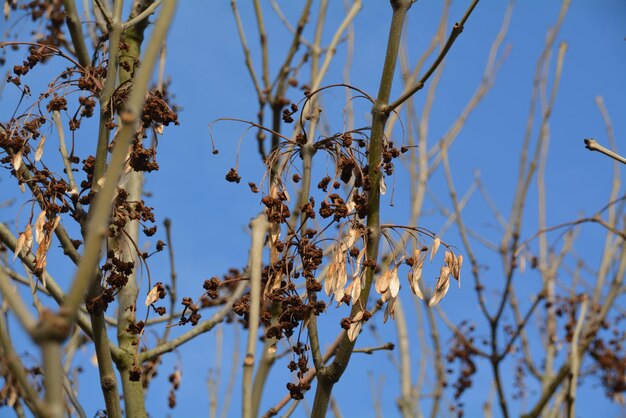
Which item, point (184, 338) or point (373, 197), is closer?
point (373, 197)

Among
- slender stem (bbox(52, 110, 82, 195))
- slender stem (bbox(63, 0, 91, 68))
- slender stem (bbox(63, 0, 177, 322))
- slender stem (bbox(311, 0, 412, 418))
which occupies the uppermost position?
slender stem (bbox(63, 0, 91, 68))

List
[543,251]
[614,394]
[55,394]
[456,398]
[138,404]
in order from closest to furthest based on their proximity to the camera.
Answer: [55,394] → [138,404] → [456,398] → [614,394] → [543,251]

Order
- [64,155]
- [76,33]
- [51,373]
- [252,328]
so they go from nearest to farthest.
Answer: [51,373] → [252,328] → [64,155] → [76,33]

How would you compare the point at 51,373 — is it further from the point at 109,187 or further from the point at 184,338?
the point at 184,338

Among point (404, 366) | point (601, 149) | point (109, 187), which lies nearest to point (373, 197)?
point (601, 149)

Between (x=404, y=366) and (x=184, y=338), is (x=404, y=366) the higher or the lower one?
the higher one

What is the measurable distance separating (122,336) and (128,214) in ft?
2.40

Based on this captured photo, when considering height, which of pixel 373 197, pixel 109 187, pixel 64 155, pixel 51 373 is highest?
pixel 64 155

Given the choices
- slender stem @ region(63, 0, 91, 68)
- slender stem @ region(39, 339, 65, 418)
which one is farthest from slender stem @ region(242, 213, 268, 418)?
slender stem @ region(63, 0, 91, 68)

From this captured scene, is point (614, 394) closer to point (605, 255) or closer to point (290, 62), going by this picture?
point (605, 255)

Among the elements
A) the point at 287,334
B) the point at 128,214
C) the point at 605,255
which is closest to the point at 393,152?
the point at 287,334

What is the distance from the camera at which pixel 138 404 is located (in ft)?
9.04

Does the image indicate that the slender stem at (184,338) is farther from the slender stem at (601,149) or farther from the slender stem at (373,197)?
the slender stem at (601,149)

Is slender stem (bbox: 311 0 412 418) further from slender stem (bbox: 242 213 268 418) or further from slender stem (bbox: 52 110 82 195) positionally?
slender stem (bbox: 52 110 82 195)
